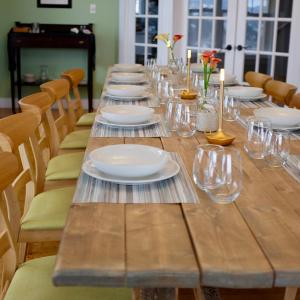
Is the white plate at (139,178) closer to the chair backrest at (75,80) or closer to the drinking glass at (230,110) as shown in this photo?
the drinking glass at (230,110)

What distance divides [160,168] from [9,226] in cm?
50

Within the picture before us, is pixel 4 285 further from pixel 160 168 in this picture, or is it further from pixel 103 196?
pixel 160 168

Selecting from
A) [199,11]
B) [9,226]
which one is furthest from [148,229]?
[199,11]

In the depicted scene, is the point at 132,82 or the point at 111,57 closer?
the point at 132,82

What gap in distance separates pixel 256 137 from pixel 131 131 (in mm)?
570

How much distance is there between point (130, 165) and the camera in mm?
1463

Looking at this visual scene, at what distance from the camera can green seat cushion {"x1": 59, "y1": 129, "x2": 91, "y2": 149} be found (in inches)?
128

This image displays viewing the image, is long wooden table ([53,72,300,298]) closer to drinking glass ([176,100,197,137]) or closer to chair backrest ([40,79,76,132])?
drinking glass ([176,100,197,137])

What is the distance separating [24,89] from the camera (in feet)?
22.5

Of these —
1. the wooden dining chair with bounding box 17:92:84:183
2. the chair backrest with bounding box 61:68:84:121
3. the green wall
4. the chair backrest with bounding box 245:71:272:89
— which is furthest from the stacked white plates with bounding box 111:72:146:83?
the green wall

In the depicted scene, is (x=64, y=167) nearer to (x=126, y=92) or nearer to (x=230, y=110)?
(x=126, y=92)

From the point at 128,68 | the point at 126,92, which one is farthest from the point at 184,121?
the point at 128,68

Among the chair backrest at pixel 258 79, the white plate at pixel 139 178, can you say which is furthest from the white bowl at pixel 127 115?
the chair backrest at pixel 258 79

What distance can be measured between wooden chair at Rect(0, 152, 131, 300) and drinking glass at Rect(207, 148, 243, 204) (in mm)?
383
